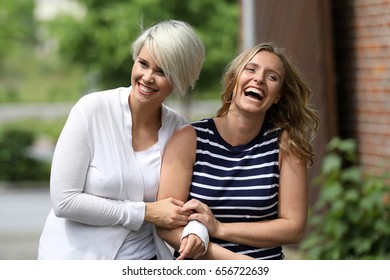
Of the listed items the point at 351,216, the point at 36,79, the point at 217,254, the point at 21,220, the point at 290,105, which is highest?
the point at 290,105

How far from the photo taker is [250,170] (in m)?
3.40

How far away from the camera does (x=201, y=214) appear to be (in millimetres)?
3320

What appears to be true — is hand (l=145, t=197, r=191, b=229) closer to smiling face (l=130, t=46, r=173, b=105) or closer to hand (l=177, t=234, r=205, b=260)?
hand (l=177, t=234, r=205, b=260)

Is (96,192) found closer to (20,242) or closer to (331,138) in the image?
(331,138)

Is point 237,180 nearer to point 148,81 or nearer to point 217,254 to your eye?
point 217,254

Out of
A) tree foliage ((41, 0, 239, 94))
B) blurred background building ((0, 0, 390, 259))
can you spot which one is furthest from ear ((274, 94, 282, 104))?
tree foliage ((41, 0, 239, 94))

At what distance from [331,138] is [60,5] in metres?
22.8

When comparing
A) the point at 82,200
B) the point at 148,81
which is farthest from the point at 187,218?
the point at 148,81

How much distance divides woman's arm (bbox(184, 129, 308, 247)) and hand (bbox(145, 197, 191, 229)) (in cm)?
4

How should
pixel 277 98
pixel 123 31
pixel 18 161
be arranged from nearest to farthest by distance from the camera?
pixel 277 98
pixel 123 31
pixel 18 161

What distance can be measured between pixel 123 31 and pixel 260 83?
13.1m

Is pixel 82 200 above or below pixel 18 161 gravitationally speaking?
above

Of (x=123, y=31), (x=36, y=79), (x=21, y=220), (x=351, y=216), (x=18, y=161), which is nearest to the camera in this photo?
(x=351, y=216)

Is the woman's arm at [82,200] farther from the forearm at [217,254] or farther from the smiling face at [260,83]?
the smiling face at [260,83]
